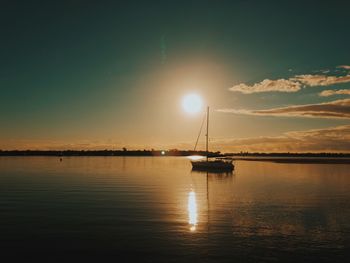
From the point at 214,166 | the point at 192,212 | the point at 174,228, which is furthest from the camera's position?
the point at 214,166

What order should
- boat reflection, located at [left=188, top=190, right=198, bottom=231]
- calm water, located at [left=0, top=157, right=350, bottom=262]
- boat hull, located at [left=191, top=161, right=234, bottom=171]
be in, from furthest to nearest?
boat hull, located at [left=191, top=161, right=234, bottom=171], boat reflection, located at [left=188, top=190, right=198, bottom=231], calm water, located at [left=0, top=157, right=350, bottom=262]

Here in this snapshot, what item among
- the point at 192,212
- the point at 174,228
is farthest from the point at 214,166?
the point at 174,228

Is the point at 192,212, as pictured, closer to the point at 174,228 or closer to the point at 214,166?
the point at 174,228

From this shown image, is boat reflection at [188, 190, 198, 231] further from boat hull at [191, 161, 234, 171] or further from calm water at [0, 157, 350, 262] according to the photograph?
boat hull at [191, 161, 234, 171]

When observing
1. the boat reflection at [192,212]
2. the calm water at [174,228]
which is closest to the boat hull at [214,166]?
the boat reflection at [192,212]

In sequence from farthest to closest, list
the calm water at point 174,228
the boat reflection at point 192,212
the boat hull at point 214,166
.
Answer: the boat hull at point 214,166, the boat reflection at point 192,212, the calm water at point 174,228

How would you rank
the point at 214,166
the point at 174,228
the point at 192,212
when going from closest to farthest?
the point at 174,228
the point at 192,212
the point at 214,166

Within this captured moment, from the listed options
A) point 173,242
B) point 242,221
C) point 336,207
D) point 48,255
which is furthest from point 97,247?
point 336,207

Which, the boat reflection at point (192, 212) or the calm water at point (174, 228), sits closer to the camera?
the calm water at point (174, 228)

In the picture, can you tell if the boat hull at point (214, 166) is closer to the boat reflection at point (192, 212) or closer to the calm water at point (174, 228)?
the boat reflection at point (192, 212)

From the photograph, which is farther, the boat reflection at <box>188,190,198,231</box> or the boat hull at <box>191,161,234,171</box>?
the boat hull at <box>191,161,234,171</box>

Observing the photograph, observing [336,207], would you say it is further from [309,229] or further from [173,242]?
[173,242]

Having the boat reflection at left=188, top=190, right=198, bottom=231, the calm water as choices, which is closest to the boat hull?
the boat reflection at left=188, top=190, right=198, bottom=231

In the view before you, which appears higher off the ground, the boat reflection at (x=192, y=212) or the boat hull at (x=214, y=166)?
the boat hull at (x=214, y=166)
